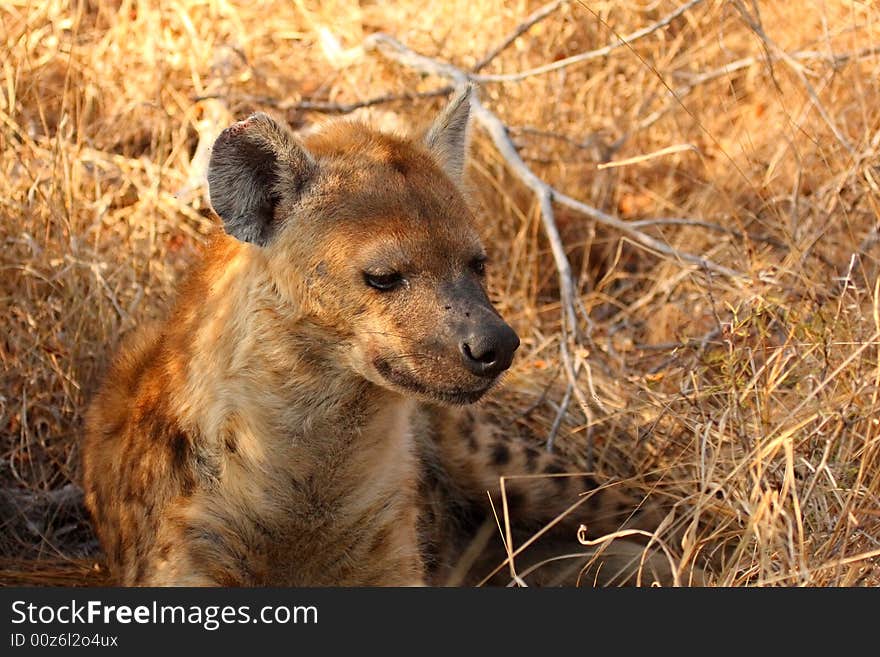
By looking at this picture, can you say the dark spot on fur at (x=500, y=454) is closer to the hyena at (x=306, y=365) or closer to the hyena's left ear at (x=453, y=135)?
the hyena at (x=306, y=365)

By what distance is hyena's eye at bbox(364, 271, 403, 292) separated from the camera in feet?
8.55

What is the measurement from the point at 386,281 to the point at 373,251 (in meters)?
0.07

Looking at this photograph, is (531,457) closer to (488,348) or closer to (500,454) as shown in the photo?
(500,454)

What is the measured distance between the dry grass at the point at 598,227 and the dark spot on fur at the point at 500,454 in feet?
0.95

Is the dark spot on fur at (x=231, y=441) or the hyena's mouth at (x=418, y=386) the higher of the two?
the hyena's mouth at (x=418, y=386)

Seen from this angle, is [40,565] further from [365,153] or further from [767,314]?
[767,314]

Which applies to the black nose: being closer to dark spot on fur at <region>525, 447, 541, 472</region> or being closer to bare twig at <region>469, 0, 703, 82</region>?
dark spot on fur at <region>525, 447, 541, 472</region>

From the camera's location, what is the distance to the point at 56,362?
3895mm

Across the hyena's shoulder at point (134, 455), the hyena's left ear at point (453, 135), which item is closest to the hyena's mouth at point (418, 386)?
the hyena's shoulder at point (134, 455)

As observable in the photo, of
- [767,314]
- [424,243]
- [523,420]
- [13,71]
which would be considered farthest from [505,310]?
[424,243]

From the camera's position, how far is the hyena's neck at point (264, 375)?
2.71m

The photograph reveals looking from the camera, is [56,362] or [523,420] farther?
[523,420]

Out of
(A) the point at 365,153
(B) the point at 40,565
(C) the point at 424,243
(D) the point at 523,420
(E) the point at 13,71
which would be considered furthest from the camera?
(E) the point at 13,71

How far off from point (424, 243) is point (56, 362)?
5.66 feet
